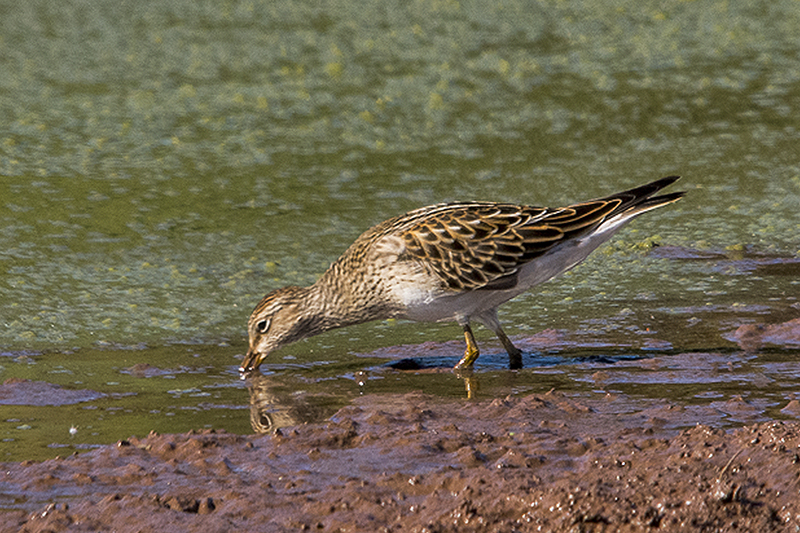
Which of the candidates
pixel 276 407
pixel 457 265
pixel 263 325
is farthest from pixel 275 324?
pixel 457 265

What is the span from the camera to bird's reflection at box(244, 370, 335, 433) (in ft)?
18.9

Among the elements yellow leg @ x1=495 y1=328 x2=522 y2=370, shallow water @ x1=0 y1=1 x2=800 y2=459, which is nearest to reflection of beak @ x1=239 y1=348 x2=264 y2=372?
shallow water @ x1=0 y1=1 x2=800 y2=459

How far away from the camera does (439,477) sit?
15.4ft

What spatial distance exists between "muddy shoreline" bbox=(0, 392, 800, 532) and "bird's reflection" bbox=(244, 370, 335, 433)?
0.90 feet

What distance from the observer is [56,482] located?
191 inches

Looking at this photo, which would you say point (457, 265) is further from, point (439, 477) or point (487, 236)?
point (439, 477)

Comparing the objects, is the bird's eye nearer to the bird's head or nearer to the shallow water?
the bird's head

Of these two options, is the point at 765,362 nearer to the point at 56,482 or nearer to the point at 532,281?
the point at 532,281

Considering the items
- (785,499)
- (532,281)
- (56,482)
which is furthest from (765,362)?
(56,482)

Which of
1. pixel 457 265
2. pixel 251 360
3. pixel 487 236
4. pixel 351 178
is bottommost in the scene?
pixel 251 360

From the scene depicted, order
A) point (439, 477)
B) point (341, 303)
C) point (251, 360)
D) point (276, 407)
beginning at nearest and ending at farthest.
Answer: point (439, 477) < point (276, 407) < point (251, 360) < point (341, 303)

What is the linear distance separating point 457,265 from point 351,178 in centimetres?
386

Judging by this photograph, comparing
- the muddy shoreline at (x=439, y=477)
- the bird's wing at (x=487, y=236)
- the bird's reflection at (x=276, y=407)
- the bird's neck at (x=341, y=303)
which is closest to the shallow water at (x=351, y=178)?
the bird's reflection at (x=276, y=407)

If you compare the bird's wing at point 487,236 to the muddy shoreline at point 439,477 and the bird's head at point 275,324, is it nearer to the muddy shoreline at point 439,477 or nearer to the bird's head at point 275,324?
the bird's head at point 275,324
